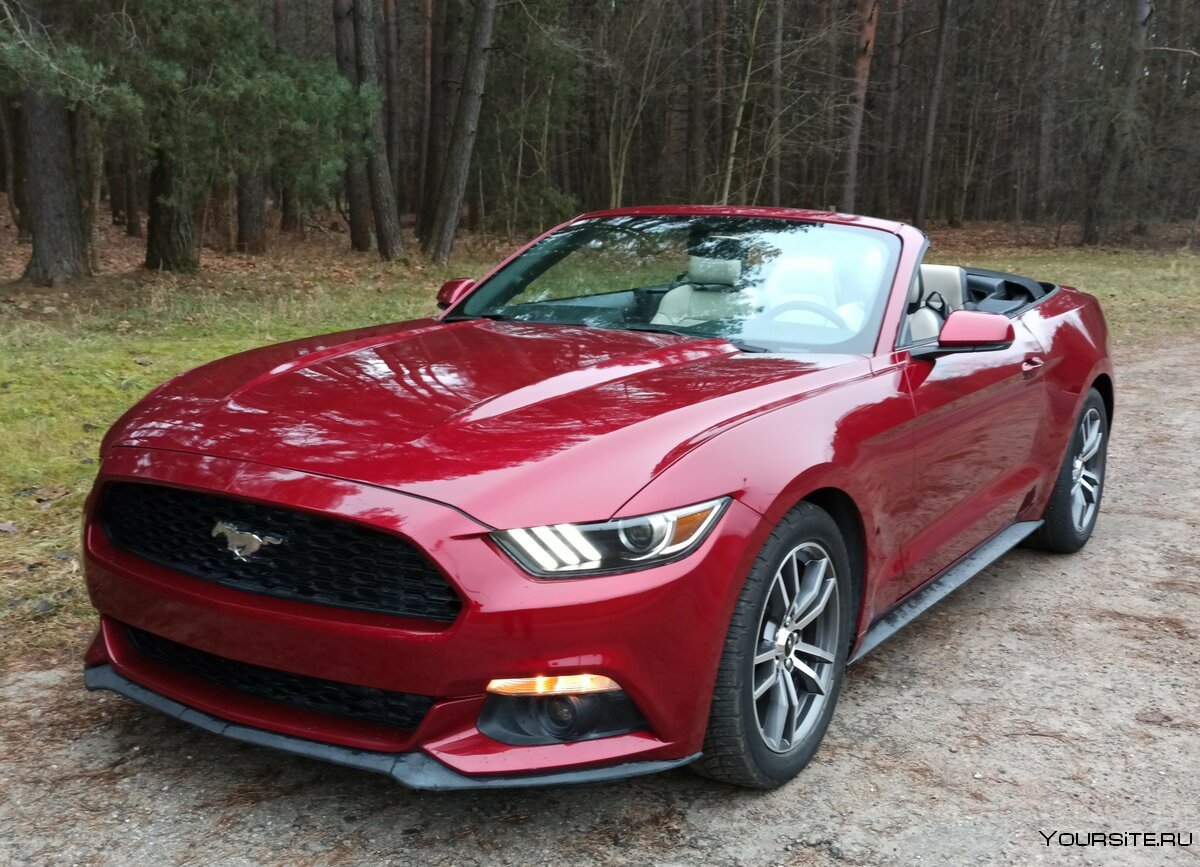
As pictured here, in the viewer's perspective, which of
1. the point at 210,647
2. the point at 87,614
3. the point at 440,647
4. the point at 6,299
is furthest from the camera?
the point at 6,299

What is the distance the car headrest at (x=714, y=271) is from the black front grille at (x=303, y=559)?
1868 mm

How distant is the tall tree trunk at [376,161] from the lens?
18188 millimetres

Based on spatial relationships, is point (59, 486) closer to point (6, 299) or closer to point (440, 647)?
point (440, 647)

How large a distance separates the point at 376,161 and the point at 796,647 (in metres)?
17.4

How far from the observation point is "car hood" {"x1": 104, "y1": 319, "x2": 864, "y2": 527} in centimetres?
234

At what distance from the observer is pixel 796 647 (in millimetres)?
2820

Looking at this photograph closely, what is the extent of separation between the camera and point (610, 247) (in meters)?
4.27

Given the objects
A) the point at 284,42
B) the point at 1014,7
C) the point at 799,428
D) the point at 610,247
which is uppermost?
the point at 1014,7

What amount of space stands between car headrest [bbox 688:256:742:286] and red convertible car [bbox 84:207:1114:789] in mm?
143

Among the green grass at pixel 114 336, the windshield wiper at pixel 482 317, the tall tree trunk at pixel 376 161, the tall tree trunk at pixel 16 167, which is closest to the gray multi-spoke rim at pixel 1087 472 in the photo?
the windshield wiper at pixel 482 317

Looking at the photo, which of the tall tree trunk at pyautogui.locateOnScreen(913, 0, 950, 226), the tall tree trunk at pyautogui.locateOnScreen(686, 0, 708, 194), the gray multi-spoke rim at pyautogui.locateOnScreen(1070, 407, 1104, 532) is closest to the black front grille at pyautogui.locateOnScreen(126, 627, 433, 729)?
the gray multi-spoke rim at pyautogui.locateOnScreen(1070, 407, 1104, 532)

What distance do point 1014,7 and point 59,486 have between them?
38808mm

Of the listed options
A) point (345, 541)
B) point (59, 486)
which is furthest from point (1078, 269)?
point (345, 541)

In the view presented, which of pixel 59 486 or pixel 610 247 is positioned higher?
pixel 610 247
